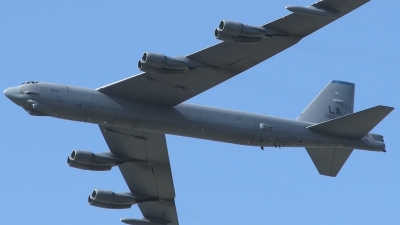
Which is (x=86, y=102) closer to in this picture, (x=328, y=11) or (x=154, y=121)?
(x=154, y=121)

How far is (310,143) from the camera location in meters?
46.8

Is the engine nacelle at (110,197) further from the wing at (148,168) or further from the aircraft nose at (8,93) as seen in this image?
the aircraft nose at (8,93)

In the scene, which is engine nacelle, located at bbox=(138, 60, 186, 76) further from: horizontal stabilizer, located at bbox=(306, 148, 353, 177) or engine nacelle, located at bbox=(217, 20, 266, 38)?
horizontal stabilizer, located at bbox=(306, 148, 353, 177)

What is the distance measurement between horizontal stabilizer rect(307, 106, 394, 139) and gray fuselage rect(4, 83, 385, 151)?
32 cm

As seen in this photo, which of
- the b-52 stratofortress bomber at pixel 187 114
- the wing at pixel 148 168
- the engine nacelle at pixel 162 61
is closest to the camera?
the engine nacelle at pixel 162 61

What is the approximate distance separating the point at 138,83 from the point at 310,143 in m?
9.83

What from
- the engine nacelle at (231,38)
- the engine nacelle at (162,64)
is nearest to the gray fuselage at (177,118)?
the engine nacelle at (162,64)

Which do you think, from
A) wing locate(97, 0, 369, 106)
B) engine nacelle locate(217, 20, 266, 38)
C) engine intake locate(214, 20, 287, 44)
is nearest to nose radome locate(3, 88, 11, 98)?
wing locate(97, 0, 369, 106)

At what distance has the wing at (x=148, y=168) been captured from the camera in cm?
4747

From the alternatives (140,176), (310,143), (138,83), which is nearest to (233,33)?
(138,83)

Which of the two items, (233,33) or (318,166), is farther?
(318,166)

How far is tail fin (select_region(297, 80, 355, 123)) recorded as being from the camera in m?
49.1

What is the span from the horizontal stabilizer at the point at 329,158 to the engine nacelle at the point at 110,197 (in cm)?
1019

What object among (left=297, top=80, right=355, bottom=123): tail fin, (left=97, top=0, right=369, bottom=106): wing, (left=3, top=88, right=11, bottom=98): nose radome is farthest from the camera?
(left=297, top=80, right=355, bottom=123): tail fin
